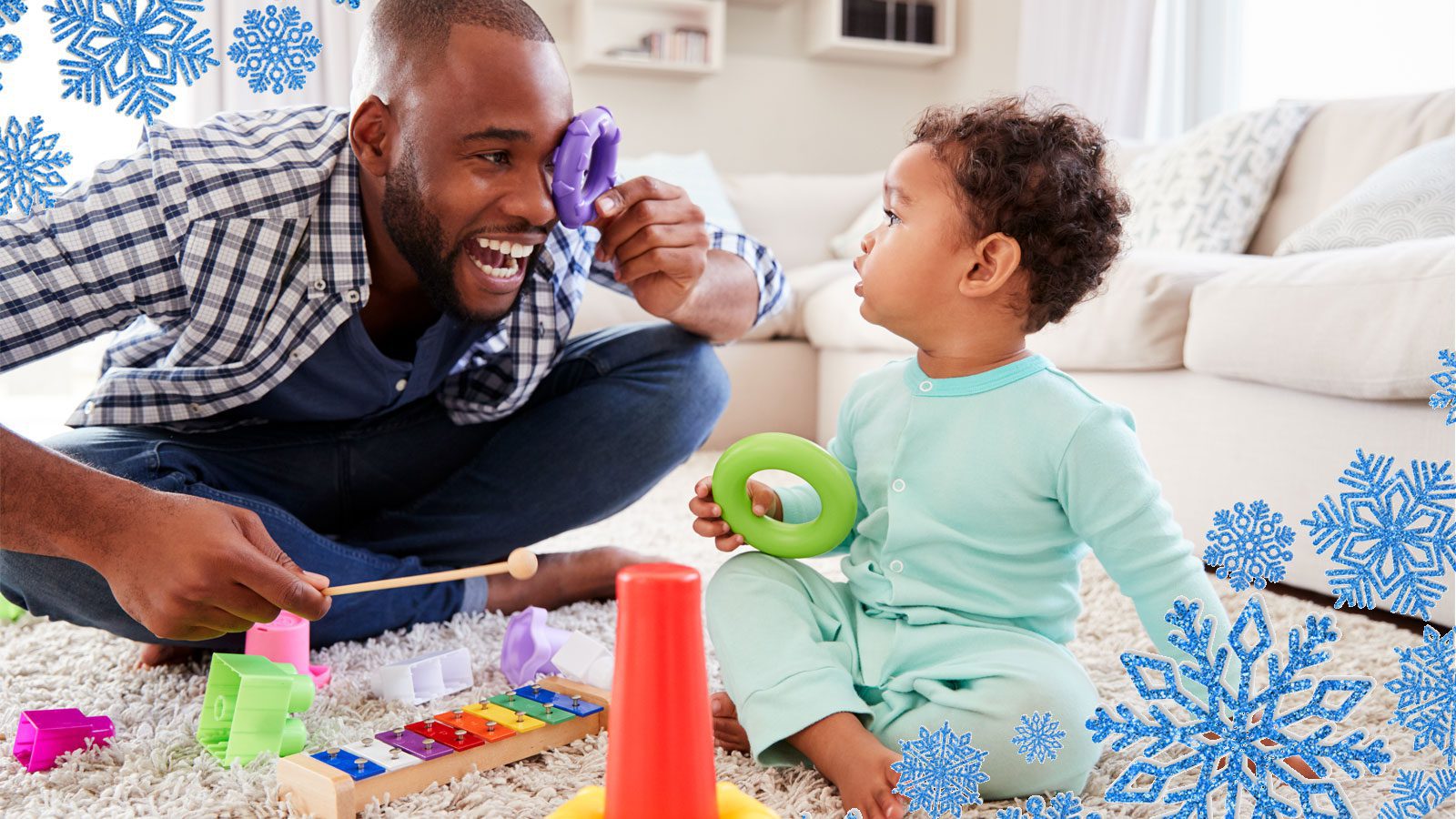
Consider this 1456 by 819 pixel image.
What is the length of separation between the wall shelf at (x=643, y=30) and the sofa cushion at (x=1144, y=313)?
7.82 feet

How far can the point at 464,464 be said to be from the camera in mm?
1487

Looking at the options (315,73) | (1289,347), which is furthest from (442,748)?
(315,73)

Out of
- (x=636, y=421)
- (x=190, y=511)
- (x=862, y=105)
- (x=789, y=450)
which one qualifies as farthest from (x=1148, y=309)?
(x=862, y=105)

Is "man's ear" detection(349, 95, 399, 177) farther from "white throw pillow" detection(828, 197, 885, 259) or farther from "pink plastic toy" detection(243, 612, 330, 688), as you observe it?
"white throw pillow" detection(828, 197, 885, 259)

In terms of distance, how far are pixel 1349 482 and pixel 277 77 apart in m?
0.82

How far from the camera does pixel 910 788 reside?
716 millimetres

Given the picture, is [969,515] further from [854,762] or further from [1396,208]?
[1396,208]

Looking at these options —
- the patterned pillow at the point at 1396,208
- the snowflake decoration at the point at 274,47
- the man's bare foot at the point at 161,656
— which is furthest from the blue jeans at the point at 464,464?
the patterned pillow at the point at 1396,208

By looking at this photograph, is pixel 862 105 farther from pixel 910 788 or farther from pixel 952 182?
pixel 910 788

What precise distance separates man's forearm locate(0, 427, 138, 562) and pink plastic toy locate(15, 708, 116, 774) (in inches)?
6.3

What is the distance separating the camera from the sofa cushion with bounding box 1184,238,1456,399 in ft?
4.60

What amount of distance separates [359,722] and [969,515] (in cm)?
60

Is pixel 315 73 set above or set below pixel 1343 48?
below

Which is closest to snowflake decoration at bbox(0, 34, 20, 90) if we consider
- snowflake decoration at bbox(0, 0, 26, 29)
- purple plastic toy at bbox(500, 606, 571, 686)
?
snowflake decoration at bbox(0, 0, 26, 29)
